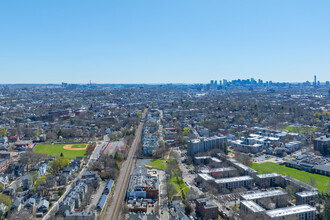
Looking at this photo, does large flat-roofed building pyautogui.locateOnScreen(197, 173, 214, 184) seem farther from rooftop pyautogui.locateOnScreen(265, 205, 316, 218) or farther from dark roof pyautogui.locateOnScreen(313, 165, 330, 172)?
dark roof pyautogui.locateOnScreen(313, 165, 330, 172)

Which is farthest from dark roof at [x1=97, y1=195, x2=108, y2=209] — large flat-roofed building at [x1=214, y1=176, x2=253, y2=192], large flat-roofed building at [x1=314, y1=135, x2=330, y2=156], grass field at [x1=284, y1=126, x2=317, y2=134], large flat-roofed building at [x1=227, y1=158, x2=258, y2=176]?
grass field at [x1=284, y1=126, x2=317, y2=134]

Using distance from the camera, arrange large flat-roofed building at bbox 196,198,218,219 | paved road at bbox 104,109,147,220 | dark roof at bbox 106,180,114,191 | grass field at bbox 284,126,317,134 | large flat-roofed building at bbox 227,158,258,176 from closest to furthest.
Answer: large flat-roofed building at bbox 196,198,218,219 → paved road at bbox 104,109,147,220 → dark roof at bbox 106,180,114,191 → large flat-roofed building at bbox 227,158,258,176 → grass field at bbox 284,126,317,134

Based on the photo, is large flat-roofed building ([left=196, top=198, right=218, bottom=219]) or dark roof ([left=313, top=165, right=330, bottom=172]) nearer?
large flat-roofed building ([left=196, top=198, right=218, bottom=219])

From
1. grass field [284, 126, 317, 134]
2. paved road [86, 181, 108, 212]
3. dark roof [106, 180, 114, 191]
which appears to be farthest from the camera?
grass field [284, 126, 317, 134]

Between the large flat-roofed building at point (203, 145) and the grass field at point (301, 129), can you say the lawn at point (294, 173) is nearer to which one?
the large flat-roofed building at point (203, 145)

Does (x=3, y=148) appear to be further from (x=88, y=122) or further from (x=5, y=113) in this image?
(x=5, y=113)

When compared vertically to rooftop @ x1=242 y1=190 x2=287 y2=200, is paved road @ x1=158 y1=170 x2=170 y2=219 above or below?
below

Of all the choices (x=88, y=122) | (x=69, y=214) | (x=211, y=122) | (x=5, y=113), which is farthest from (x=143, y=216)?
(x=5, y=113)
